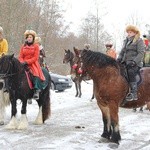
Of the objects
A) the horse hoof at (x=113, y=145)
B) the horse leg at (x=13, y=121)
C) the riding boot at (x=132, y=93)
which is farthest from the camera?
the horse leg at (x=13, y=121)

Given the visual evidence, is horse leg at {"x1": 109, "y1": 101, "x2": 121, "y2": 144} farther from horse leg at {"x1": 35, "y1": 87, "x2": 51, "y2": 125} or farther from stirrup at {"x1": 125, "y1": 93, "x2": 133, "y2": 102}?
horse leg at {"x1": 35, "y1": 87, "x2": 51, "y2": 125}

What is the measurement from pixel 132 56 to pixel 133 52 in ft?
0.27

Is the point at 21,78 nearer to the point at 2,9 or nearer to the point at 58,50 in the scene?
the point at 2,9

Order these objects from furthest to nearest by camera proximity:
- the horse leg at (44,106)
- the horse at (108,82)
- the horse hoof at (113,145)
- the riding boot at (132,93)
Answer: the horse leg at (44,106) < the riding boot at (132,93) < the horse at (108,82) < the horse hoof at (113,145)

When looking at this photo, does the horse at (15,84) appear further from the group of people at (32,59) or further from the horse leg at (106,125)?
the horse leg at (106,125)

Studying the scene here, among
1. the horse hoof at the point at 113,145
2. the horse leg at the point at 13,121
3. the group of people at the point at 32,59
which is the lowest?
the horse hoof at the point at 113,145

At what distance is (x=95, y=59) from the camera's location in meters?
6.75

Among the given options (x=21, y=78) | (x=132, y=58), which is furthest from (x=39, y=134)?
(x=132, y=58)

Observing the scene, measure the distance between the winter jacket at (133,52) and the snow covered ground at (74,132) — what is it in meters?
1.62

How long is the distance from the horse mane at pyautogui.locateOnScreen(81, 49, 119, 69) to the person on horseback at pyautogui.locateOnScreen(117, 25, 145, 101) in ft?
0.98

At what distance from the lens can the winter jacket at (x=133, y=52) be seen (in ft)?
Result: 22.6

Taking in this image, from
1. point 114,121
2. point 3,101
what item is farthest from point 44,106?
point 114,121

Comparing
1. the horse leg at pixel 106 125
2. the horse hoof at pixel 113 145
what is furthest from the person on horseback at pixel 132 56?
the horse hoof at pixel 113 145

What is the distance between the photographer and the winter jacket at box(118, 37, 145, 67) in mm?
6898
